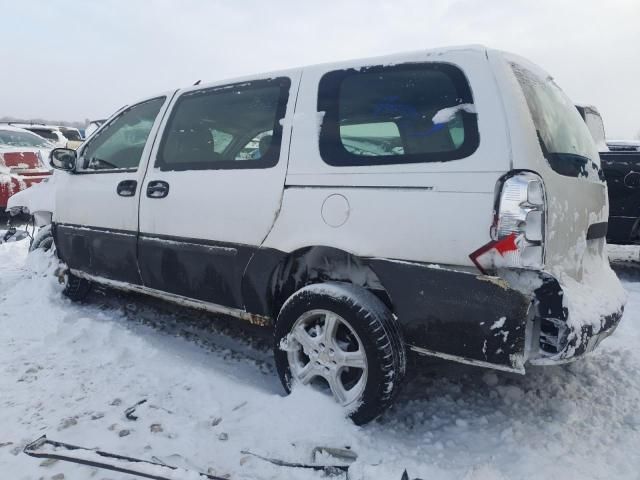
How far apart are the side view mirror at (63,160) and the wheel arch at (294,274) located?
7.30 ft

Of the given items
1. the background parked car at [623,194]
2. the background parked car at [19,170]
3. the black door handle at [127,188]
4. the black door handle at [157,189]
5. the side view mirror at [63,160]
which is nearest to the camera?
the black door handle at [157,189]

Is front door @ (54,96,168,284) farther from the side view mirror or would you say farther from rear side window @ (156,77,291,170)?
rear side window @ (156,77,291,170)

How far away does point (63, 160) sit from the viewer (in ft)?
13.0

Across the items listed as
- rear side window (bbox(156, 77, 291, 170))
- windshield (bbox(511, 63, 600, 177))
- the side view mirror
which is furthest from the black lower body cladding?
the side view mirror

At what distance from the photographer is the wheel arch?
2.47m

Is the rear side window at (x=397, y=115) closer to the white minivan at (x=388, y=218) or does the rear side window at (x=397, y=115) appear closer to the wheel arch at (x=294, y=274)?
the white minivan at (x=388, y=218)

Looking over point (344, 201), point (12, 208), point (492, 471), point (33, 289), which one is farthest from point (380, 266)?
point (12, 208)

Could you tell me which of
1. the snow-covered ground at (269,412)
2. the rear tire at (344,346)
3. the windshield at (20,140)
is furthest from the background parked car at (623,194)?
the windshield at (20,140)

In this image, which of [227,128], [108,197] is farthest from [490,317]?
[108,197]

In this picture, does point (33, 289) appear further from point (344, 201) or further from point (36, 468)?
point (344, 201)

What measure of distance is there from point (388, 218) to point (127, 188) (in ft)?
7.06

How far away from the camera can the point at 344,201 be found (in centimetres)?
235

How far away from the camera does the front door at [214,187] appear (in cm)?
271

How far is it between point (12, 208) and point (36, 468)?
165 inches
